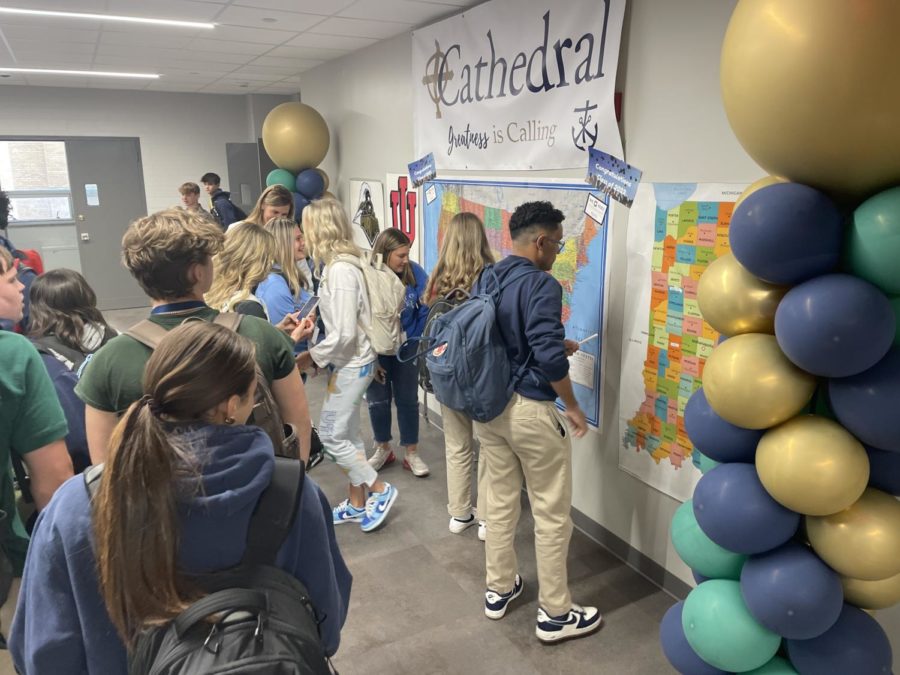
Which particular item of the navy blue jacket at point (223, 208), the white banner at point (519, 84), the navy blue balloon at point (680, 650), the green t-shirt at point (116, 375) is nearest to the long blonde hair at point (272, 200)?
the white banner at point (519, 84)

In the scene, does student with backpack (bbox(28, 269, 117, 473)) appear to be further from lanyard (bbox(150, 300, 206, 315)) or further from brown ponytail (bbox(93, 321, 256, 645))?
Answer: brown ponytail (bbox(93, 321, 256, 645))

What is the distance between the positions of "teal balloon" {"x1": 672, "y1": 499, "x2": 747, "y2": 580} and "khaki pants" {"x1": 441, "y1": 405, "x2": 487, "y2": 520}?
1132 mm

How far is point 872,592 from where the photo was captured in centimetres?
117

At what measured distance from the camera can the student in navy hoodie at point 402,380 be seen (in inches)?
115

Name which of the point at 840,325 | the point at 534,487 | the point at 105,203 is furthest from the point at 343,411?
the point at 105,203

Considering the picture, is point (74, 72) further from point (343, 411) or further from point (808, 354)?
point (808, 354)

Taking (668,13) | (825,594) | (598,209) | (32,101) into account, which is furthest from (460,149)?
(32,101)

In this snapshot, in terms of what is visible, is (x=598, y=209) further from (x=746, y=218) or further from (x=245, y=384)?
(x=245, y=384)

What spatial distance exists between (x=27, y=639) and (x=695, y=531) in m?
1.30

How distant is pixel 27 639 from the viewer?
98 centimetres

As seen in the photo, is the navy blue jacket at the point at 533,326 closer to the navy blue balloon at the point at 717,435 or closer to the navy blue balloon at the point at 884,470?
the navy blue balloon at the point at 717,435

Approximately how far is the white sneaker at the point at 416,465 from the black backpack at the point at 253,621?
7.52ft

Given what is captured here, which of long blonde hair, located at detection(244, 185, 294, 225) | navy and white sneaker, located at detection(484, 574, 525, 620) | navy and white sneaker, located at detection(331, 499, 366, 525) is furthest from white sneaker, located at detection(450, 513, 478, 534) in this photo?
long blonde hair, located at detection(244, 185, 294, 225)

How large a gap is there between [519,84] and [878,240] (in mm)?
2040
